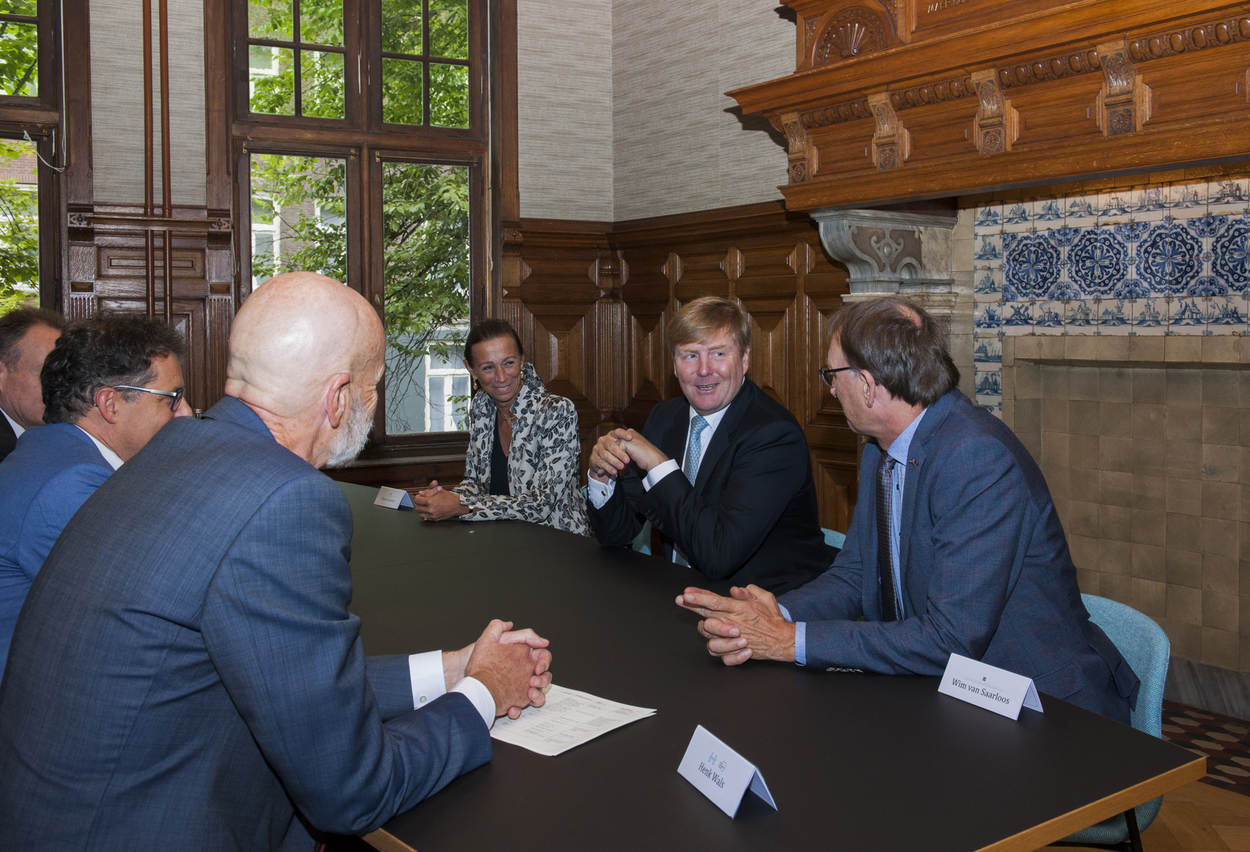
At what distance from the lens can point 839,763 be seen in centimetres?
145

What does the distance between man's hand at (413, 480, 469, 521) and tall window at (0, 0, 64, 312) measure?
2.80 meters

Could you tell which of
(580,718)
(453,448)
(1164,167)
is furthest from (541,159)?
(580,718)

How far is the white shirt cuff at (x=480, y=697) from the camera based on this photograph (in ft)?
5.13

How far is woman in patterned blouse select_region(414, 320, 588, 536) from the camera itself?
345 cm

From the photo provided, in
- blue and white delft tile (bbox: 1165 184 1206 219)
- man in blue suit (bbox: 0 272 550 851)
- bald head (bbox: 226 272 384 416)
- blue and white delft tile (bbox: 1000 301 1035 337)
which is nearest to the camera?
man in blue suit (bbox: 0 272 550 851)

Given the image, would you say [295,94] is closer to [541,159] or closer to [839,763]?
[541,159]

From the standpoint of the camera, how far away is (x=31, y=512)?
2.02 m

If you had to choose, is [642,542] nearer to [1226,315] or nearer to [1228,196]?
[1226,315]

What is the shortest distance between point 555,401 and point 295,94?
2.85m

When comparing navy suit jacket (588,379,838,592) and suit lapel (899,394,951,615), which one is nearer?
suit lapel (899,394,951,615)

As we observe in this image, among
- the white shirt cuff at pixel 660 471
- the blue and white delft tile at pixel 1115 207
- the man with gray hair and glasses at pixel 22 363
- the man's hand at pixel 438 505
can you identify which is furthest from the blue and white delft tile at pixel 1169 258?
the man with gray hair and glasses at pixel 22 363

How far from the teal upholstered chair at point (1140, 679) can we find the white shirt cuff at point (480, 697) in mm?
1070

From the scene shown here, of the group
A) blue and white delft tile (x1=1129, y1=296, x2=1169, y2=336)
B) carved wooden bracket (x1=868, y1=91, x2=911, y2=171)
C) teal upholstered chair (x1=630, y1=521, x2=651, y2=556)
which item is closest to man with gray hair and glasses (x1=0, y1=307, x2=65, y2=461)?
teal upholstered chair (x1=630, y1=521, x2=651, y2=556)

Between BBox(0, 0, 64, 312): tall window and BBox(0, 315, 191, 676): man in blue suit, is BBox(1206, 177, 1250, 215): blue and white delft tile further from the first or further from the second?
BBox(0, 0, 64, 312): tall window
